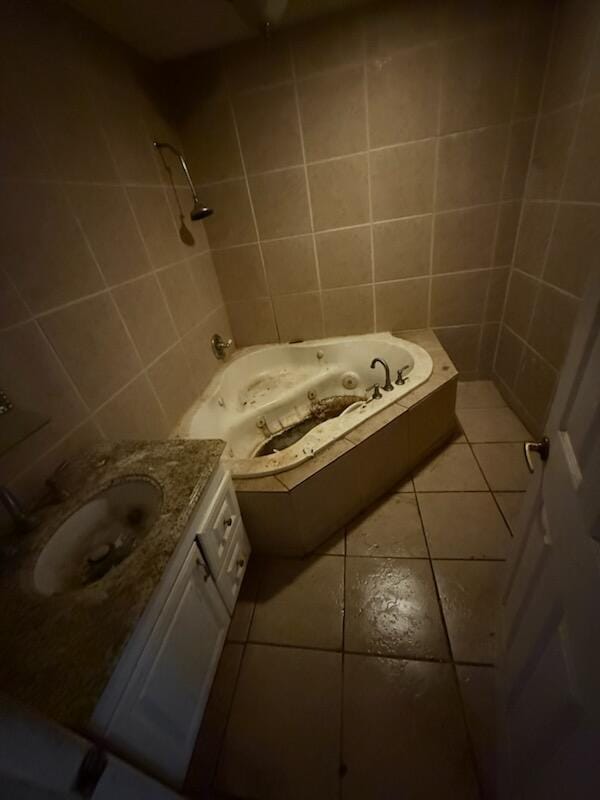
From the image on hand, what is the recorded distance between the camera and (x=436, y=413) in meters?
1.53

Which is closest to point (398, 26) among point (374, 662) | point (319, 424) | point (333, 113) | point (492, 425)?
point (333, 113)

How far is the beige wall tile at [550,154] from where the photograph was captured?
4.14 ft

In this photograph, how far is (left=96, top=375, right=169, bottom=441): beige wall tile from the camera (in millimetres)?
1097

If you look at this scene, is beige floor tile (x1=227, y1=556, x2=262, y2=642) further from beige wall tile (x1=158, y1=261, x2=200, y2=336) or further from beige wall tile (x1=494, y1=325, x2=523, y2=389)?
beige wall tile (x1=494, y1=325, x2=523, y2=389)

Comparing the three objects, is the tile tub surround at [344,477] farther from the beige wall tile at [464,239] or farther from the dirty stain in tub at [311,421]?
the beige wall tile at [464,239]

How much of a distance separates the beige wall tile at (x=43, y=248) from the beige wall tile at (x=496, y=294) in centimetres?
203

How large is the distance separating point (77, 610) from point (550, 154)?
7.47 feet

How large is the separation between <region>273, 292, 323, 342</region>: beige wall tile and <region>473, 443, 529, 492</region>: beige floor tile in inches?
47.6

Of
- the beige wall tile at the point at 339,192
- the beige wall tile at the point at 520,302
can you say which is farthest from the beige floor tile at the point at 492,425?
the beige wall tile at the point at 339,192

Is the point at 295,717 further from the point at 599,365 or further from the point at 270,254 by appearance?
the point at 270,254

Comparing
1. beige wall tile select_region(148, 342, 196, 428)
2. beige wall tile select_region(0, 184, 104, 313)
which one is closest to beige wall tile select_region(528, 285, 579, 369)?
beige wall tile select_region(148, 342, 196, 428)

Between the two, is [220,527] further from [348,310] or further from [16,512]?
[348,310]

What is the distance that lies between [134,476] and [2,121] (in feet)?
3.36

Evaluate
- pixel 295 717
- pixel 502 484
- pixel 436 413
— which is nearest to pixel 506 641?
pixel 295 717
